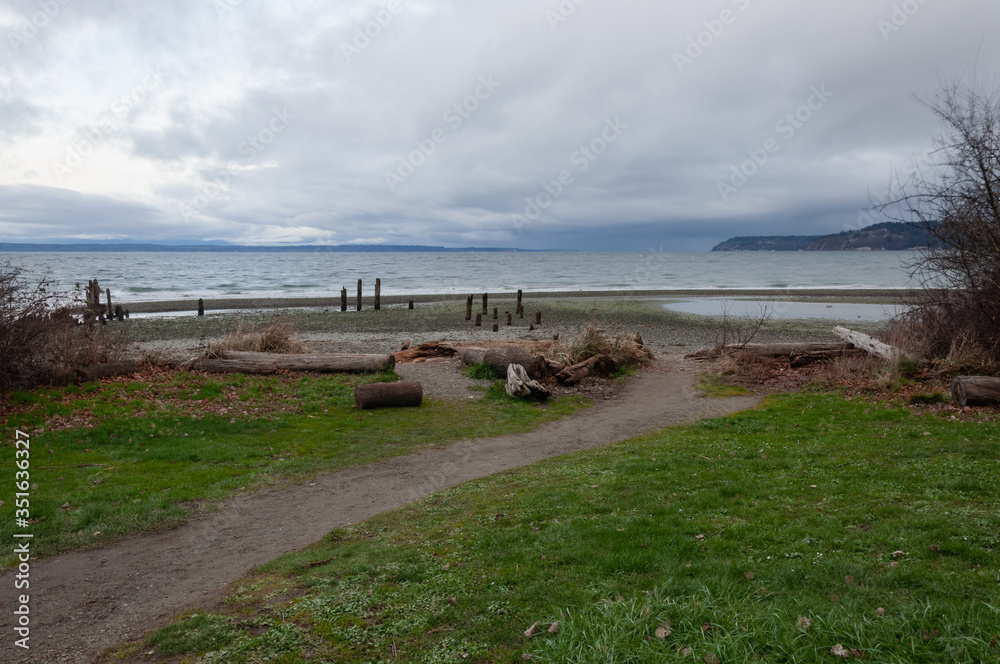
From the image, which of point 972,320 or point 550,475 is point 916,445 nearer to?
point 550,475

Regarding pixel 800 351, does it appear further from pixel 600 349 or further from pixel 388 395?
pixel 388 395

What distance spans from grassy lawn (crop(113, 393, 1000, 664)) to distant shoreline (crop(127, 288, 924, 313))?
139 ft

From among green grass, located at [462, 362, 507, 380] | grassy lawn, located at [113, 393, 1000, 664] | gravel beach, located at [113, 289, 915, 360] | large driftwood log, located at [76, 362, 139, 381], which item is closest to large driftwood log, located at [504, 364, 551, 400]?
green grass, located at [462, 362, 507, 380]

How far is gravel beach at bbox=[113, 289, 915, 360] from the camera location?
28.9 m

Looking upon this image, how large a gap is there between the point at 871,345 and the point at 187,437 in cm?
1674

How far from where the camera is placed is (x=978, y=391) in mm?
10656

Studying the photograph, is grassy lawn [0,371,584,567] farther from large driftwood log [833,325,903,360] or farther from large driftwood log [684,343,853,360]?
large driftwood log [833,325,903,360]

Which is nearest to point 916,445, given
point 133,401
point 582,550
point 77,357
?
point 582,550

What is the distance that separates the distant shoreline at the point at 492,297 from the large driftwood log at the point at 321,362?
31.2m

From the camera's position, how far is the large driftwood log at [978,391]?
1052 centimetres

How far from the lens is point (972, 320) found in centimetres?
1369

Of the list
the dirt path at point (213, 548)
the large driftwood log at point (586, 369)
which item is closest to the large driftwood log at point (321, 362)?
the large driftwood log at point (586, 369)

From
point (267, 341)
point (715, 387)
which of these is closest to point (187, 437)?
point (267, 341)

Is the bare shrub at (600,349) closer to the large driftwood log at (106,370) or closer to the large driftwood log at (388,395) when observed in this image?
the large driftwood log at (388,395)
